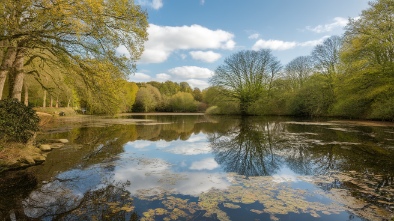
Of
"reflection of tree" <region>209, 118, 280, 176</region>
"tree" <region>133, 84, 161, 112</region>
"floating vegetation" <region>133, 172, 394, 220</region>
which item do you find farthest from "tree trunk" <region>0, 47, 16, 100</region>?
"tree" <region>133, 84, 161, 112</region>

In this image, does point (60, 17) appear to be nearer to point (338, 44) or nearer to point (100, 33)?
point (100, 33)

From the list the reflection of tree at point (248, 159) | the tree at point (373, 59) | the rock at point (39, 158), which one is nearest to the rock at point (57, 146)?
the rock at point (39, 158)

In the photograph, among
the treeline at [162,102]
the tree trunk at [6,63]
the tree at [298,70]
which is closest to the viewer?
the tree trunk at [6,63]

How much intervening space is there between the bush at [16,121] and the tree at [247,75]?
40.7 metres

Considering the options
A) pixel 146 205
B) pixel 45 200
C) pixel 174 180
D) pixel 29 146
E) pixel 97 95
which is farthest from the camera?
pixel 97 95

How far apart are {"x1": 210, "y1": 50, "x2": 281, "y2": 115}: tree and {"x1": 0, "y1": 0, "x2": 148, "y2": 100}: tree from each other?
38.4m

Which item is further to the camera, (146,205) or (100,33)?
(100,33)

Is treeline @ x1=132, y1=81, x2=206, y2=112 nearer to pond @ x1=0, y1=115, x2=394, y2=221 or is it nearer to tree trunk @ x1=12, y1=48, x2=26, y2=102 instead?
tree trunk @ x1=12, y1=48, x2=26, y2=102

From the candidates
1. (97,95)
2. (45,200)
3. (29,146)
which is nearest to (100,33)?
(97,95)

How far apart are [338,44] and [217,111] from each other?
26.5m

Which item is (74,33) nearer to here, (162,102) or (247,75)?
(247,75)

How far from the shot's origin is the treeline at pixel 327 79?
946 inches

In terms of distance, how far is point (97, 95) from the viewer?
10953 millimetres

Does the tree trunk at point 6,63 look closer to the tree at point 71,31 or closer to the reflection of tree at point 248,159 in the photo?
the tree at point 71,31
